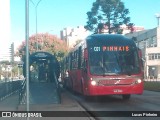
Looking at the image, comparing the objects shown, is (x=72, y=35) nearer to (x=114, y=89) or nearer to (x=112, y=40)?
(x=112, y=40)

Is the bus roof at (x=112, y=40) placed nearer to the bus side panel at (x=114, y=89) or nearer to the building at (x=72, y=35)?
the bus side panel at (x=114, y=89)

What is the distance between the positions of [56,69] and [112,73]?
1593 cm

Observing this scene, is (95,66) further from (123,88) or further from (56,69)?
(56,69)

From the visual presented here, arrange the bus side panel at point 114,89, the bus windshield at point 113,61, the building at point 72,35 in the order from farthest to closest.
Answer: the building at point 72,35
the bus windshield at point 113,61
the bus side panel at point 114,89

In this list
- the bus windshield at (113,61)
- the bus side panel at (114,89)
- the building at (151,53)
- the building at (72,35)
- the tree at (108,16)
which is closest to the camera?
the bus side panel at (114,89)

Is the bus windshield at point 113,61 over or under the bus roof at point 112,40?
under

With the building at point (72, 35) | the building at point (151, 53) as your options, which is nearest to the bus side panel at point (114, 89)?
the building at point (151, 53)

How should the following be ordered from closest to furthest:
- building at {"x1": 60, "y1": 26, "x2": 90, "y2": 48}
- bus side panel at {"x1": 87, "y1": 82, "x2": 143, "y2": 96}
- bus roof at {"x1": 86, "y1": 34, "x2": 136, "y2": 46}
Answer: bus side panel at {"x1": 87, "y1": 82, "x2": 143, "y2": 96} < bus roof at {"x1": 86, "y1": 34, "x2": 136, "y2": 46} < building at {"x1": 60, "y1": 26, "x2": 90, "y2": 48}

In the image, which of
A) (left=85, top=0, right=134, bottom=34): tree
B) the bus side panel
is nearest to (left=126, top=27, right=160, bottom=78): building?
(left=85, top=0, right=134, bottom=34): tree

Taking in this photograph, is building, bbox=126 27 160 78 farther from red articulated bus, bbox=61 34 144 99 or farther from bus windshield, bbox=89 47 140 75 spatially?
bus windshield, bbox=89 47 140 75

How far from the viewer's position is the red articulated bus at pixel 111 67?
19594 millimetres

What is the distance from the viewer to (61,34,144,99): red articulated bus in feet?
64.3

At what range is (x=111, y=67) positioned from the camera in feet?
65.1

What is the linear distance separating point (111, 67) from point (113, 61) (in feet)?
1.09
